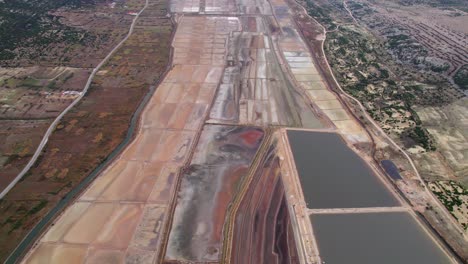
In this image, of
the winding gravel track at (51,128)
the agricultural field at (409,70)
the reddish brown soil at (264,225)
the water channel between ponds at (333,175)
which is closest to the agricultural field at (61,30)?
the winding gravel track at (51,128)

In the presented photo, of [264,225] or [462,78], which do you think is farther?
[462,78]

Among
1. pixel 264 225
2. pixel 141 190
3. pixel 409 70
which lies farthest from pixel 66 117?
pixel 409 70

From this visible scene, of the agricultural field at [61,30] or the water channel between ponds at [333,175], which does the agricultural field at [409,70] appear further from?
the agricultural field at [61,30]

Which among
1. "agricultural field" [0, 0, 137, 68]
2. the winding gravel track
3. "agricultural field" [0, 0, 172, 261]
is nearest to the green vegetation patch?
"agricultural field" [0, 0, 172, 261]

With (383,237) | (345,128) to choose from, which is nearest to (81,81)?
(345,128)

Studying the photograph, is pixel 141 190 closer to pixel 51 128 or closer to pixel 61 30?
pixel 51 128

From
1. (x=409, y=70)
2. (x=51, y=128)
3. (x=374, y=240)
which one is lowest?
(x=374, y=240)

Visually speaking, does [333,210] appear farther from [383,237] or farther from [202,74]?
[202,74]
